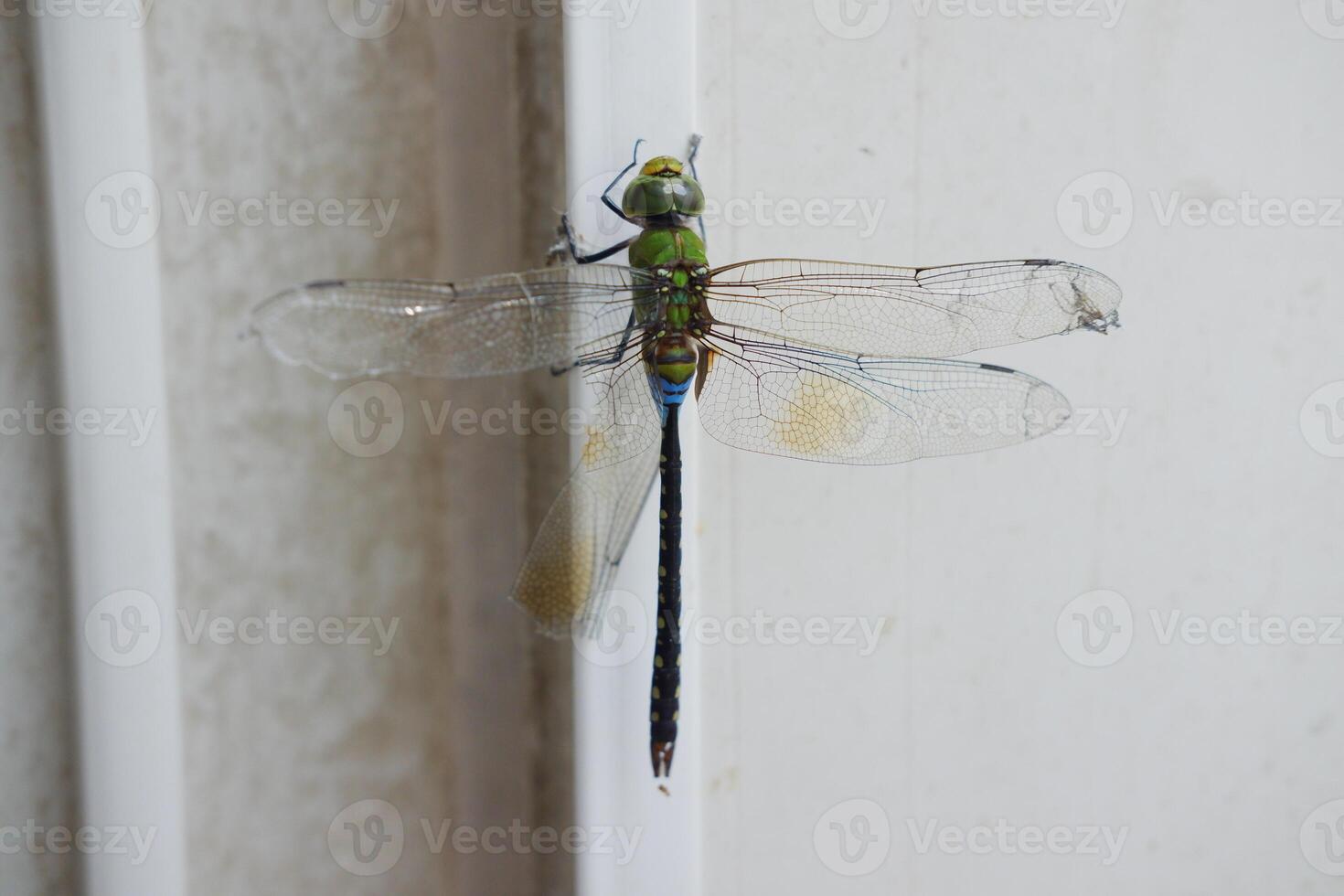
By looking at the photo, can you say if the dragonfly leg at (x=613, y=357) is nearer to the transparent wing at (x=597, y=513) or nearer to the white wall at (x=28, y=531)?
the transparent wing at (x=597, y=513)

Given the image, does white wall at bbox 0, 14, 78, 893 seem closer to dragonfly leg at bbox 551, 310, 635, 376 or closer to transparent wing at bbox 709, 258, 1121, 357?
dragonfly leg at bbox 551, 310, 635, 376

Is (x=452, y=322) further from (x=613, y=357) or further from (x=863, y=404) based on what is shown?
(x=863, y=404)

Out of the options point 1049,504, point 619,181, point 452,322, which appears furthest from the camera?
point 1049,504

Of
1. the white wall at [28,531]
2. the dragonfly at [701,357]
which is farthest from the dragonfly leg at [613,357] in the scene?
the white wall at [28,531]

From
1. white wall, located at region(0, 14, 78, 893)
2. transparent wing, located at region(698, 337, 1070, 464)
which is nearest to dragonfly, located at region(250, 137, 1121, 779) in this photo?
transparent wing, located at region(698, 337, 1070, 464)

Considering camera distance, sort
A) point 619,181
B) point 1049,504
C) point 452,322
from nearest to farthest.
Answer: point 452,322 → point 619,181 → point 1049,504

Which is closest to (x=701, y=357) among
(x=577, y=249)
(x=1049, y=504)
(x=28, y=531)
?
(x=577, y=249)
